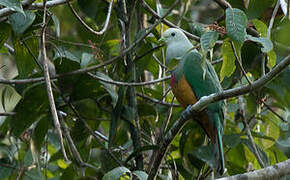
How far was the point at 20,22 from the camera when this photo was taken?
8.73ft

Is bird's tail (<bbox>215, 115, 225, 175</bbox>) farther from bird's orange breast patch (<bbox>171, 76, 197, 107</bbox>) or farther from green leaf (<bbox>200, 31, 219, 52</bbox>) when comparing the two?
green leaf (<bbox>200, 31, 219, 52</bbox>)

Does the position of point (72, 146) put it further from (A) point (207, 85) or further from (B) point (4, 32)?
(A) point (207, 85)

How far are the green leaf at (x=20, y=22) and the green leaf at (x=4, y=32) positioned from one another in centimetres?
18

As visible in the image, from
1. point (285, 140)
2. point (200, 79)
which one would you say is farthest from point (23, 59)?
point (285, 140)

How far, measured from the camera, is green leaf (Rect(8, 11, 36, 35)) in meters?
2.62

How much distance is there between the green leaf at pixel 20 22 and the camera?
2.62 metres

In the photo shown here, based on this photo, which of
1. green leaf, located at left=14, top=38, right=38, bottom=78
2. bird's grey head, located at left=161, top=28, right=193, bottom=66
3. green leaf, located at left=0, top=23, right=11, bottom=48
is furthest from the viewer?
bird's grey head, located at left=161, top=28, right=193, bottom=66

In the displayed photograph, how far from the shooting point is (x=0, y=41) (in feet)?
9.38

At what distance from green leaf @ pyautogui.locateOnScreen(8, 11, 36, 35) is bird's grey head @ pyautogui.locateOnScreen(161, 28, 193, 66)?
101 centimetres

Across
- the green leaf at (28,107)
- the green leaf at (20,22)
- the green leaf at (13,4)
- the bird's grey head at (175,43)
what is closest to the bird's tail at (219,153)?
the bird's grey head at (175,43)

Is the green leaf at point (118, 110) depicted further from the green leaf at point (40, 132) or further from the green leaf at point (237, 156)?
the green leaf at point (237, 156)

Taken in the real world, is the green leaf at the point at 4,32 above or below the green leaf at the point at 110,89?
above

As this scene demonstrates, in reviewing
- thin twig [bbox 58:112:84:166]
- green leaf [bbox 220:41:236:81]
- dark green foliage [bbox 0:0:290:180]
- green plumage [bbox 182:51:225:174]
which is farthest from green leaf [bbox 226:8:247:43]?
green plumage [bbox 182:51:225:174]

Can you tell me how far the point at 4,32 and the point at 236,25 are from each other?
4.92 feet
